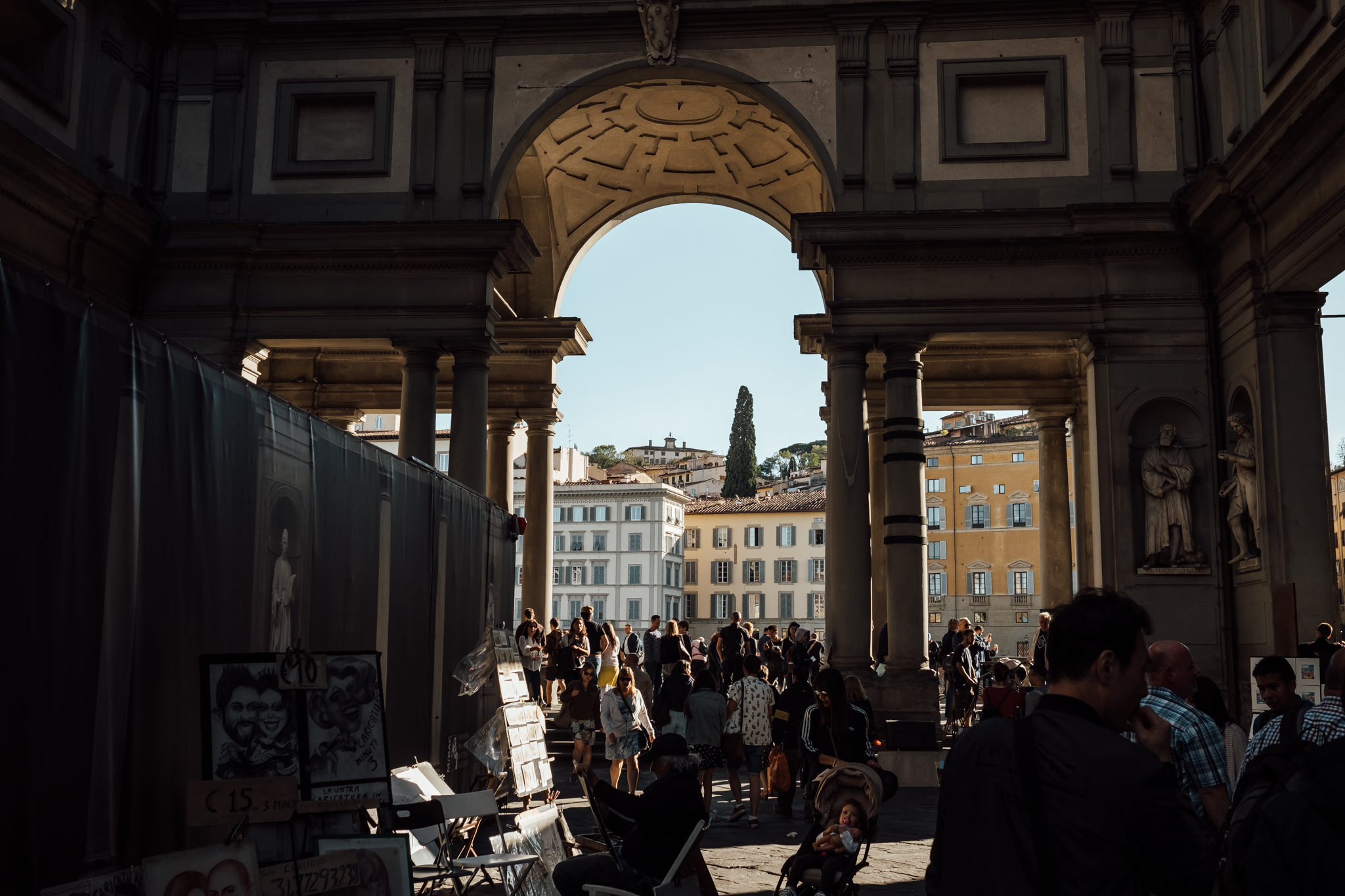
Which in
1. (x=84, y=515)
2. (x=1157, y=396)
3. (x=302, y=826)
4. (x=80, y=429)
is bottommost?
(x=302, y=826)

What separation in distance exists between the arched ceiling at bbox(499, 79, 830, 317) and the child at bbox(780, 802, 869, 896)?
50.0 ft

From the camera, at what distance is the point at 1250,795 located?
151 inches

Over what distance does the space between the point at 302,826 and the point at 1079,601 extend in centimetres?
404

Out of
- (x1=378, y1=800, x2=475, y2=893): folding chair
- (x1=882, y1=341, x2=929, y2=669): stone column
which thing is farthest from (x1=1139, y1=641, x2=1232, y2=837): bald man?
(x1=882, y1=341, x2=929, y2=669): stone column

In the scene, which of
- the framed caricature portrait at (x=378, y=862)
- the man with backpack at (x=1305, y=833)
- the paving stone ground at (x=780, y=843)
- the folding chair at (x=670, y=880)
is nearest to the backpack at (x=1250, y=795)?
the man with backpack at (x=1305, y=833)

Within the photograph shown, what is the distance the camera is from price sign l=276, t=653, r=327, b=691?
19.3ft

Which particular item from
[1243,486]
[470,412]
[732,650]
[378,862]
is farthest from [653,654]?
[378,862]

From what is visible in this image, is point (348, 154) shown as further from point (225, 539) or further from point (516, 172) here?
point (225, 539)

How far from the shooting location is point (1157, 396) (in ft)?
52.4

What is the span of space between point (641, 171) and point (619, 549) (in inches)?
2539

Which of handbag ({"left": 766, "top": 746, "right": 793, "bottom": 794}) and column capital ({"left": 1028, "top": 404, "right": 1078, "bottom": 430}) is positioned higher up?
column capital ({"left": 1028, "top": 404, "right": 1078, "bottom": 430})

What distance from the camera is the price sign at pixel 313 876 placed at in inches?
212

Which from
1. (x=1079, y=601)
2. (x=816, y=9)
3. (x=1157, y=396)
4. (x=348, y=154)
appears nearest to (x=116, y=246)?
(x=348, y=154)

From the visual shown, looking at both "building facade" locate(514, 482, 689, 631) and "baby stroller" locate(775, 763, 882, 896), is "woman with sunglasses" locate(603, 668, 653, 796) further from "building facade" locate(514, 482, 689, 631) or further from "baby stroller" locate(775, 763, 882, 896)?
"building facade" locate(514, 482, 689, 631)
